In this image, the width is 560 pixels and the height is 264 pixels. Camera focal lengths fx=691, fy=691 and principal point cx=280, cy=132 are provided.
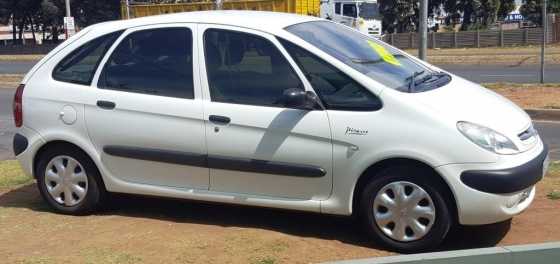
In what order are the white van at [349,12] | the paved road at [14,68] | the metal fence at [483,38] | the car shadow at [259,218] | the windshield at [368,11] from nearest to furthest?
the car shadow at [259,218], the paved road at [14,68], the white van at [349,12], the windshield at [368,11], the metal fence at [483,38]

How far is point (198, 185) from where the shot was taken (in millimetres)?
5242

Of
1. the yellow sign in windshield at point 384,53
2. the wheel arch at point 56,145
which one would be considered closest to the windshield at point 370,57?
the yellow sign in windshield at point 384,53

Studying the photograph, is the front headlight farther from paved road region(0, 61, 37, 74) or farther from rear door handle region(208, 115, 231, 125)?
paved road region(0, 61, 37, 74)

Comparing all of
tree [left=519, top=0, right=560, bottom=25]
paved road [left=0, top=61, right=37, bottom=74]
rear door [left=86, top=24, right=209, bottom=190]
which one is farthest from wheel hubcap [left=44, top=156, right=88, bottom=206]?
tree [left=519, top=0, right=560, bottom=25]

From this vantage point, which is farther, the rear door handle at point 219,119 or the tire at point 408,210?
the rear door handle at point 219,119

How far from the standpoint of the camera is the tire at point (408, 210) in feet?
14.7

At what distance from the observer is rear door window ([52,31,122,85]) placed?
559cm

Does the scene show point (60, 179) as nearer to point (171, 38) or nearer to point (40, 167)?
point (40, 167)

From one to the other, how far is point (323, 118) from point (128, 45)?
1794 millimetres

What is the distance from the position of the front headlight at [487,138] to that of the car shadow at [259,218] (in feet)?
2.39

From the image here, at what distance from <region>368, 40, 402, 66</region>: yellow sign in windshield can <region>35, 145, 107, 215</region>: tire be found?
8.02 ft

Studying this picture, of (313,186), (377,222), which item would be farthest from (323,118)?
(377,222)

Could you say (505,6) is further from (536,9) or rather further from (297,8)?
(297,8)

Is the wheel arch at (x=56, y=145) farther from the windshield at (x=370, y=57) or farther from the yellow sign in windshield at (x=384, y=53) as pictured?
the yellow sign in windshield at (x=384, y=53)
